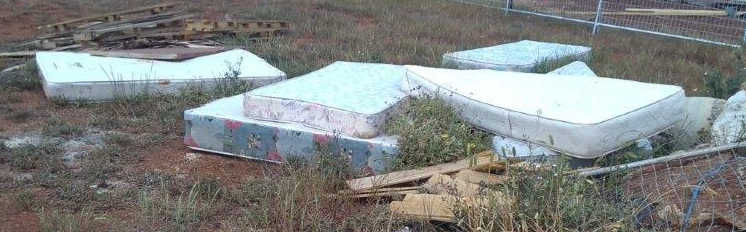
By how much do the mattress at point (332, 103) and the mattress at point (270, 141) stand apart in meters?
0.06

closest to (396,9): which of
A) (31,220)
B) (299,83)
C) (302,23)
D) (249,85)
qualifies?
(302,23)

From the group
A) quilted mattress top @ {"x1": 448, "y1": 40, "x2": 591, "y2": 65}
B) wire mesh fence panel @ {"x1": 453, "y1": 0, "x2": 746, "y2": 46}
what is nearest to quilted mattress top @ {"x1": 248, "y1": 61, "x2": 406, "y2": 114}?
quilted mattress top @ {"x1": 448, "y1": 40, "x2": 591, "y2": 65}

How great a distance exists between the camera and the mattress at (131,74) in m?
5.05

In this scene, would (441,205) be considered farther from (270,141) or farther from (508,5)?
(508,5)

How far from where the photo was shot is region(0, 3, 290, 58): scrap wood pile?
674cm

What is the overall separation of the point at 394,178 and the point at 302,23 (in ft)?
18.4

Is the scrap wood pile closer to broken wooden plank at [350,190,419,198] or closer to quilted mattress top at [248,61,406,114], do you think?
quilted mattress top at [248,61,406,114]

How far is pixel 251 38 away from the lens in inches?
300

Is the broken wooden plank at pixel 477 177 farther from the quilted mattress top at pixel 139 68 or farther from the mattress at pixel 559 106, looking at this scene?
the quilted mattress top at pixel 139 68

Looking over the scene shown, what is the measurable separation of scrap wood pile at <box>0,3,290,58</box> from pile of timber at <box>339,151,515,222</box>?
3985mm

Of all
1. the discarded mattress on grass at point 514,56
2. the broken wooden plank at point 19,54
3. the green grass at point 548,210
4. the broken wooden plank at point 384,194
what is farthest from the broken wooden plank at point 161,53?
the green grass at point 548,210

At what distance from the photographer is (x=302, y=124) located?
4.07 m

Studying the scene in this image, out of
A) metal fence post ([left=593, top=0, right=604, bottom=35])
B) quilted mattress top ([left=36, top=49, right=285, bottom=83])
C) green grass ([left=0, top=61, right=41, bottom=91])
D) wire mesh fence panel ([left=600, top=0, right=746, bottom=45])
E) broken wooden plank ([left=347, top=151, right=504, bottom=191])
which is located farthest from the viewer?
Answer: metal fence post ([left=593, top=0, right=604, bottom=35])

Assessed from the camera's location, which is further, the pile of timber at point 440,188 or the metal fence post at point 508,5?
the metal fence post at point 508,5
